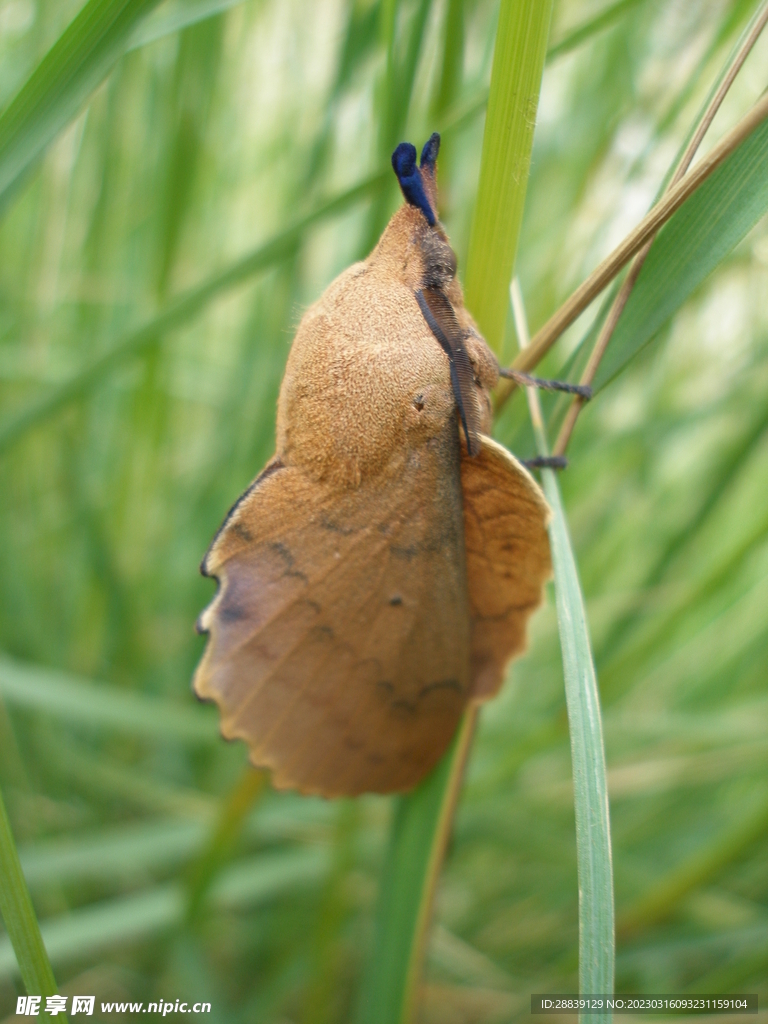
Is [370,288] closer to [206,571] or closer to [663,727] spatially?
[206,571]

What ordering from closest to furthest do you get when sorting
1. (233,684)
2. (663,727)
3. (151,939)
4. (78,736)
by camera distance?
1. (233,684)
2. (663,727)
3. (151,939)
4. (78,736)

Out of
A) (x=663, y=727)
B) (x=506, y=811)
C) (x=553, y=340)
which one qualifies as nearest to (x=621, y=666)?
(x=663, y=727)

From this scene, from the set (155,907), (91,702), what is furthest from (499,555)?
(155,907)

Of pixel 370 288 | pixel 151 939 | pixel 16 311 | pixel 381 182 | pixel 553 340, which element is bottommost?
pixel 151 939

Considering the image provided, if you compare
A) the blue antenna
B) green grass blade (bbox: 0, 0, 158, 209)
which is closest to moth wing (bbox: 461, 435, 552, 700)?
the blue antenna

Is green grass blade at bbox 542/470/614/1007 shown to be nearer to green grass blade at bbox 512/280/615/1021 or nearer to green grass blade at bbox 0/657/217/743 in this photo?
green grass blade at bbox 512/280/615/1021

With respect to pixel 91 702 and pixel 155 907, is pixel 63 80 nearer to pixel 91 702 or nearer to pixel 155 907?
pixel 91 702
